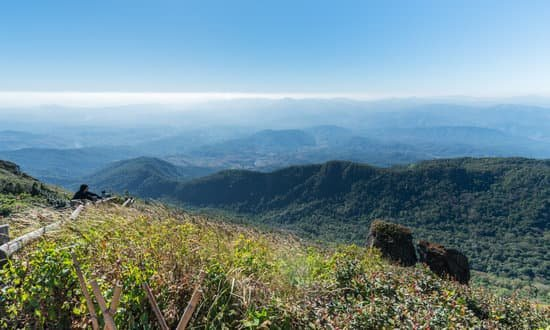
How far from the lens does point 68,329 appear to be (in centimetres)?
308

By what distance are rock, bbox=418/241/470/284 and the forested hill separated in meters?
52.3

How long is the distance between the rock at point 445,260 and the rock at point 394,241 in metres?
0.61

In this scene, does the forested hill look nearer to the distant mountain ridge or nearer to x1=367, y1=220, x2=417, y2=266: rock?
the distant mountain ridge

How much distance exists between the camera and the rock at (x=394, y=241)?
12.0 metres

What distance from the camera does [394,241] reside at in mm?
12148

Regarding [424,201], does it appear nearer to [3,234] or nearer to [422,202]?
[422,202]

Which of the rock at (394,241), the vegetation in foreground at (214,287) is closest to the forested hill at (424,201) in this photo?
the rock at (394,241)

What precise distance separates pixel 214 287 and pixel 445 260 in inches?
441

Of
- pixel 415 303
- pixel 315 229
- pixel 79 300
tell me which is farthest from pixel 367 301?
pixel 315 229

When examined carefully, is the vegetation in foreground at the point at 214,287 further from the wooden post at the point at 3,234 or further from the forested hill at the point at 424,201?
the forested hill at the point at 424,201

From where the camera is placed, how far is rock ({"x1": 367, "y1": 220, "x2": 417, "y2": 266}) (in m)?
12.0

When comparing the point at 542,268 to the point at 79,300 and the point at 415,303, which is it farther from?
the point at 79,300

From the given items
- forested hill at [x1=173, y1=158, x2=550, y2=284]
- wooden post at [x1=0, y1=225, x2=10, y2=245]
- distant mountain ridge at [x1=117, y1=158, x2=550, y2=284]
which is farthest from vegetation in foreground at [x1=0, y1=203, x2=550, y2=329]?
forested hill at [x1=173, y1=158, x2=550, y2=284]

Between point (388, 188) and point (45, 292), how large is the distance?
372ft
